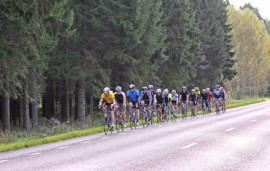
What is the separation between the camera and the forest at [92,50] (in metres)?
17.2

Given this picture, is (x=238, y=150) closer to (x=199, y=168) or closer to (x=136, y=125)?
(x=199, y=168)

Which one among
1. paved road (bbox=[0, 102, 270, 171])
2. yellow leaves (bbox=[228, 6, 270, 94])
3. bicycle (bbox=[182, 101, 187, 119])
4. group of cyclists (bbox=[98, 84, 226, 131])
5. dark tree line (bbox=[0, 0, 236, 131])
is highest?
yellow leaves (bbox=[228, 6, 270, 94])

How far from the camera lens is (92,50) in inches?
1107

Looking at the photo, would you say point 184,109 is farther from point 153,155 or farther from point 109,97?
point 153,155

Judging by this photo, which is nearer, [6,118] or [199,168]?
Answer: [199,168]

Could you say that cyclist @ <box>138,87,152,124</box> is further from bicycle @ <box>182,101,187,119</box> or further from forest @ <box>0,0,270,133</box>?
bicycle @ <box>182,101,187,119</box>

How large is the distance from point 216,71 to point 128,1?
1111 inches

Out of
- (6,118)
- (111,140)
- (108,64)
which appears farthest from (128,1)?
(111,140)

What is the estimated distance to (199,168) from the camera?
9148mm

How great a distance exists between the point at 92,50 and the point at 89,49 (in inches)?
33.7

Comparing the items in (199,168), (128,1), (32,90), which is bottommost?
(199,168)

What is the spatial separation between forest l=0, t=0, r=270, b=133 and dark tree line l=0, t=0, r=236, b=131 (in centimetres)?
4

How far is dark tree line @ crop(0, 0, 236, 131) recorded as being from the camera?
17.1 m

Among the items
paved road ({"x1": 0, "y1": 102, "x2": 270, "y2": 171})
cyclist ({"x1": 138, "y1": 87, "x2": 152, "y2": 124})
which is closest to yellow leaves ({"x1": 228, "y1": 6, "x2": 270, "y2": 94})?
cyclist ({"x1": 138, "y1": 87, "x2": 152, "y2": 124})
